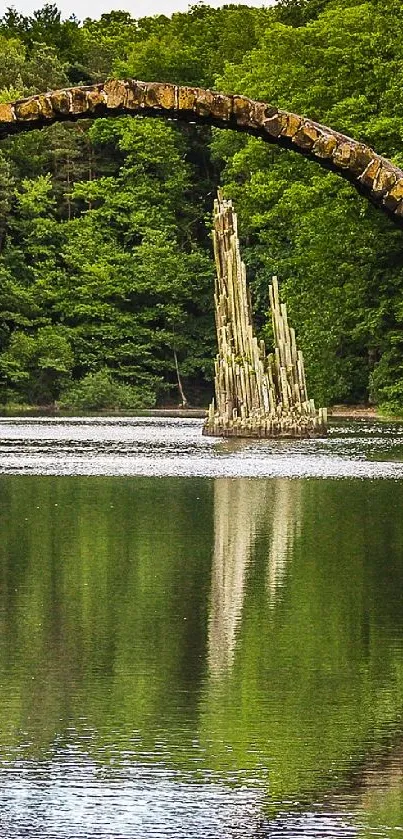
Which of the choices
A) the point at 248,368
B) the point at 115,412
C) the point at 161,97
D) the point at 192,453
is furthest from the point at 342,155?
the point at 115,412

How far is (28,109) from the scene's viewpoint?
10.1 metres

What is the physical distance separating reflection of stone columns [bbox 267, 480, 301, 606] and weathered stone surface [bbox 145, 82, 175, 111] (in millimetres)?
5467

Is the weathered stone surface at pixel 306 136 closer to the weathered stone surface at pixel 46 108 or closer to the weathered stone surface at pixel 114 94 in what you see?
the weathered stone surface at pixel 114 94

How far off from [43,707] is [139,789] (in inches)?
75.1

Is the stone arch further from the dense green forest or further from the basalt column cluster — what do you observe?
the dense green forest

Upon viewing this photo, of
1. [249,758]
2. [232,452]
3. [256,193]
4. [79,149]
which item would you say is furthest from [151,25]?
[249,758]

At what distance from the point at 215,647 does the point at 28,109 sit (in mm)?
3797

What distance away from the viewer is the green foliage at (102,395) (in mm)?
94625

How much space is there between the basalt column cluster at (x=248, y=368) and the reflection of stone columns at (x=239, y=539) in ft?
59.3

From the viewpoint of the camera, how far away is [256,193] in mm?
73500

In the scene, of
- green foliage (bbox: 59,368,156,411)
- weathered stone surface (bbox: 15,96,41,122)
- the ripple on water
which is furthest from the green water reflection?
green foliage (bbox: 59,368,156,411)

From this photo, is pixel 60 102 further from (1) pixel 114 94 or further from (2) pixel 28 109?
(1) pixel 114 94

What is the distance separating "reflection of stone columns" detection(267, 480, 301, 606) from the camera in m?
16.9

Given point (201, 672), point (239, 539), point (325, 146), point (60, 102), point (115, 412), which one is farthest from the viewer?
point (115, 412)
